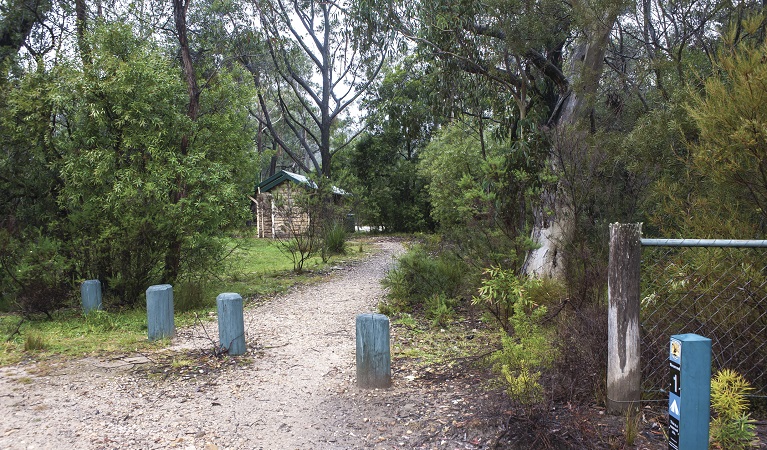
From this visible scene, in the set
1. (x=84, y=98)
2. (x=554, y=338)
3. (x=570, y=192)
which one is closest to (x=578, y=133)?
(x=570, y=192)

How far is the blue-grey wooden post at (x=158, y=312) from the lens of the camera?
639cm

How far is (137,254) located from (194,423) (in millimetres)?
4785

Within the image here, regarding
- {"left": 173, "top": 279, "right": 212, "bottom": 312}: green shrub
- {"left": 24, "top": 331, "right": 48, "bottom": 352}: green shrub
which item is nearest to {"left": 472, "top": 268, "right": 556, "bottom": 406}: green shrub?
{"left": 24, "top": 331, "right": 48, "bottom": 352}: green shrub

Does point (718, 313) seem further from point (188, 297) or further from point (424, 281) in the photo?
point (188, 297)

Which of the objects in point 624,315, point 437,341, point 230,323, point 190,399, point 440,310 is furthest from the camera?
point 440,310

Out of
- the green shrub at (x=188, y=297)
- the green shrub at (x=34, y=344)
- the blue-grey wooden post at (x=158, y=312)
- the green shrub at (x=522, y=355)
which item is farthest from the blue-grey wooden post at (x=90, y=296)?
the green shrub at (x=522, y=355)

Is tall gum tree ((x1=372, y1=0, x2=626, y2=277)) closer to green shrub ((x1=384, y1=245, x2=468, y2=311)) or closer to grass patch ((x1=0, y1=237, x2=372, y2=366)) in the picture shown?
green shrub ((x1=384, y1=245, x2=468, y2=311))

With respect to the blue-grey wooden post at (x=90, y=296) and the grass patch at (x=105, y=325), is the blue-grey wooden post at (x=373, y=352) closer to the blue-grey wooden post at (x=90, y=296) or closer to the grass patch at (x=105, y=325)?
the grass patch at (x=105, y=325)

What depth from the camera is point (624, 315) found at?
3154mm

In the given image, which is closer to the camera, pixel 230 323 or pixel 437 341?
pixel 230 323

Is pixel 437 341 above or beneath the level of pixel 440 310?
beneath

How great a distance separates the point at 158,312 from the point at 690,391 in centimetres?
570

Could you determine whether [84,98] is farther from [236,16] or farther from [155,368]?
[236,16]

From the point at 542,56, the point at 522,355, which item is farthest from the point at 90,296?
the point at 542,56
